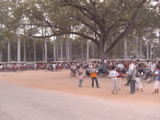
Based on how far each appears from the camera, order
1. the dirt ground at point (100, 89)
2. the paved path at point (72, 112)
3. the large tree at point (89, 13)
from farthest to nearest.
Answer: the large tree at point (89, 13) → the dirt ground at point (100, 89) → the paved path at point (72, 112)

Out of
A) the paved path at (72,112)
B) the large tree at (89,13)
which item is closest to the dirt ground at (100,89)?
the paved path at (72,112)

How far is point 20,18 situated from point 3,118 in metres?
17.1

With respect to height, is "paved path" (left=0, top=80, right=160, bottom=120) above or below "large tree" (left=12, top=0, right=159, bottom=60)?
below

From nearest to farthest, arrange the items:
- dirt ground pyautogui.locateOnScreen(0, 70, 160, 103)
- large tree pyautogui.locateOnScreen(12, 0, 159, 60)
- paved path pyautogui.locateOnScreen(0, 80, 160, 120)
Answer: paved path pyautogui.locateOnScreen(0, 80, 160, 120), dirt ground pyautogui.locateOnScreen(0, 70, 160, 103), large tree pyautogui.locateOnScreen(12, 0, 159, 60)

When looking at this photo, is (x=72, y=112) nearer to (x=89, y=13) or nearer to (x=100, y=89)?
(x=100, y=89)

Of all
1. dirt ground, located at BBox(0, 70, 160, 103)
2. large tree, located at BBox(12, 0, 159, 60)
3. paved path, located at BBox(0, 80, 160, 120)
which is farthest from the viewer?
large tree, located at BBox(12, 0, 159, 60)

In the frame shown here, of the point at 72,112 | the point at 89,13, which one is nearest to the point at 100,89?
the point at 72,112

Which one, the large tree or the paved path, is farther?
the large tree

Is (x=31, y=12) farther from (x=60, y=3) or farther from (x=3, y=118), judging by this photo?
(x=3, y=118)

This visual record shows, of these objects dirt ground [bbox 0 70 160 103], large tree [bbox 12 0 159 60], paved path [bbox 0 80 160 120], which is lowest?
dirt ground [bbox 0 70 160 103]

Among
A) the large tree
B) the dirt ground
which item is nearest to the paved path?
the dirt ground

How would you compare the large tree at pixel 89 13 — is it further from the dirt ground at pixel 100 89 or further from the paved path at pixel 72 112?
the paved path at pixel 72 112

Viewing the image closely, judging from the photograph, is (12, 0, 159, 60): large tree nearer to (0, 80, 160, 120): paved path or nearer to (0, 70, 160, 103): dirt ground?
(0, 70, 160, 103): dirt ground

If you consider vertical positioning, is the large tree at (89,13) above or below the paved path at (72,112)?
above
